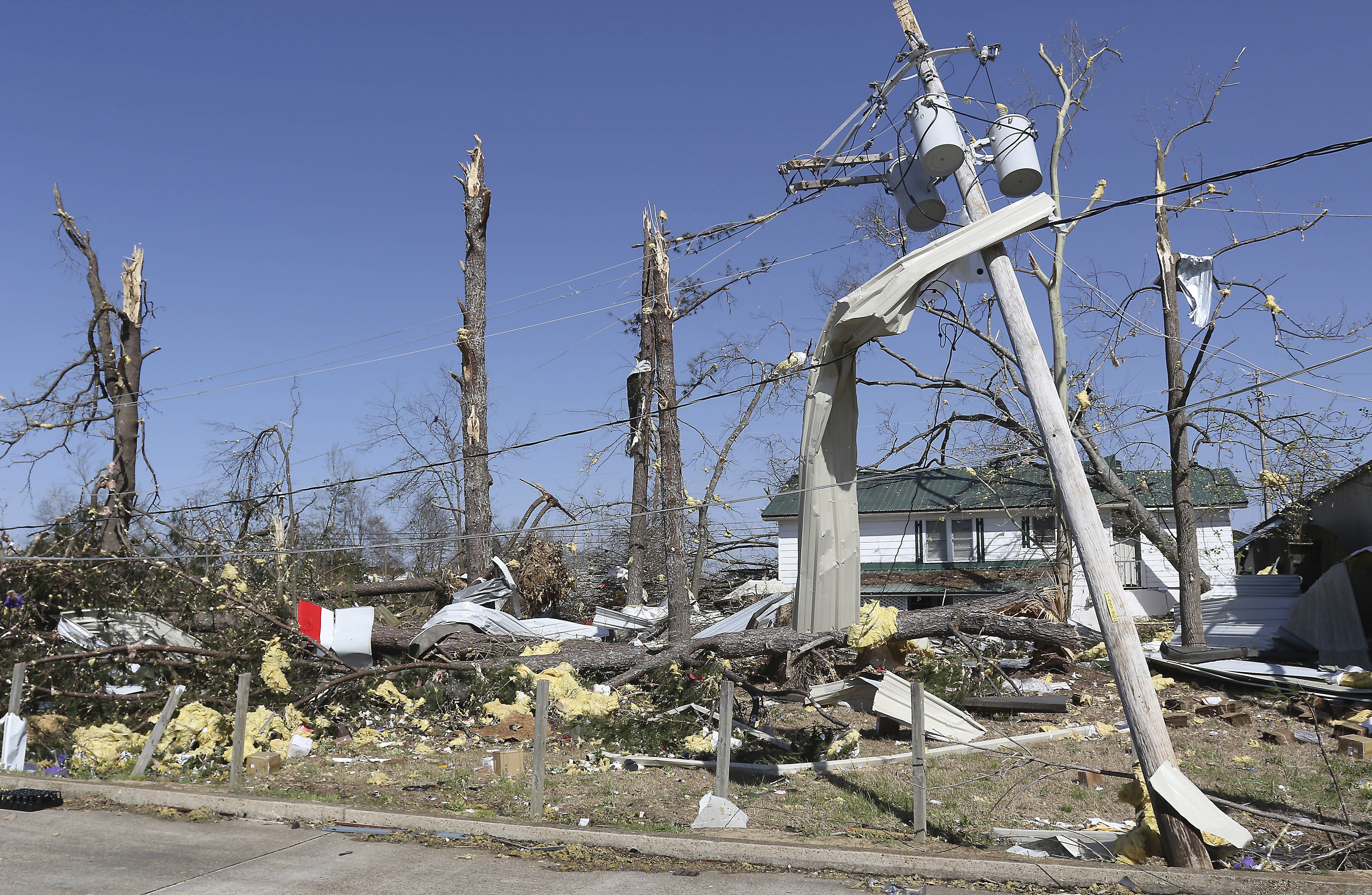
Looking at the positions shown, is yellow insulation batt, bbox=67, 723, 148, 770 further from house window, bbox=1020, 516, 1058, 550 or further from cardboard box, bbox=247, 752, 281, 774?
house window, bbox=1020, 516, 1058, 550

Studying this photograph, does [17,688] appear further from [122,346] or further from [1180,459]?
[1180,459]

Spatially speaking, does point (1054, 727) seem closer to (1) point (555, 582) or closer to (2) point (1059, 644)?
(2) point (1059, 644)

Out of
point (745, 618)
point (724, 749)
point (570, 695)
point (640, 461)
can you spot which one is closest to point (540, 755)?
point (724, 749)

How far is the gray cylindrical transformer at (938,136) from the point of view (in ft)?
19.9

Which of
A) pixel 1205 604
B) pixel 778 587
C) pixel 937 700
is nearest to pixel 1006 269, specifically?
pixel 937 700

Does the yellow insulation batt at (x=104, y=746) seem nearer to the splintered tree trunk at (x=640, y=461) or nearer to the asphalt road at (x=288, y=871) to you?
the asphalt road at (x=288, y=871)

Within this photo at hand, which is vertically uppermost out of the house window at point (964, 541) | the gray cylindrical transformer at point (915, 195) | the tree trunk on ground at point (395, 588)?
the gray cylindrical transformer at point (915, 195)

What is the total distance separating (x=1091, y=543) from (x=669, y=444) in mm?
8150

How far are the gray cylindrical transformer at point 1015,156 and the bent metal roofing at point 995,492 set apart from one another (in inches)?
506

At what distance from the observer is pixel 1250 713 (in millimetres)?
9891

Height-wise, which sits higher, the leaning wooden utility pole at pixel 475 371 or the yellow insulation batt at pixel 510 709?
the leaning wooden utility pole at pixel 475 371

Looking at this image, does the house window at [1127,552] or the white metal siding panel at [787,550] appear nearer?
the house window at [1127,552]

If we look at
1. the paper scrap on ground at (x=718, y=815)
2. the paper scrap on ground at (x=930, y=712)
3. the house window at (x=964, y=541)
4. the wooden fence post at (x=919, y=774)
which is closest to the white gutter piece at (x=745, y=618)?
the paper scrap on ground at (x=930, y=712)

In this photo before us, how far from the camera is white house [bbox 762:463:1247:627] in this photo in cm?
2317
